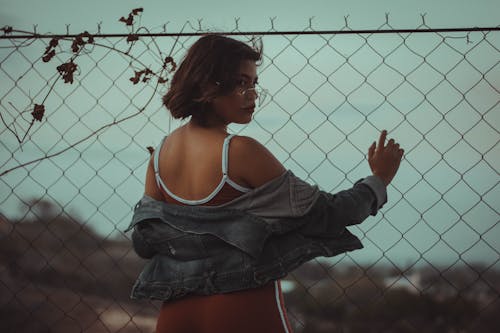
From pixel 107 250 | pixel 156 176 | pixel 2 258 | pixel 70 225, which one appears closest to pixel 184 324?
pixel 156 176

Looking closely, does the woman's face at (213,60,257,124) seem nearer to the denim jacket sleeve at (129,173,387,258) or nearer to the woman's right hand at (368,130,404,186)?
the denim jacket sleeve at (129,173,387,258)

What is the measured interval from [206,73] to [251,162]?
0.90ft

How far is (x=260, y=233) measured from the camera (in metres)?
1.58

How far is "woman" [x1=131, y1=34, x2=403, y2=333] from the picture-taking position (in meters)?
1.57

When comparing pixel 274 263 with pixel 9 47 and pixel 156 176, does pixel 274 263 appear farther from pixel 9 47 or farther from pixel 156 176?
pixel 9 47

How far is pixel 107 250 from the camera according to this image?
2.55 meters

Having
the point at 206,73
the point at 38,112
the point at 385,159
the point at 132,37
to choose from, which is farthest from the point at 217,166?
the point at 38,112

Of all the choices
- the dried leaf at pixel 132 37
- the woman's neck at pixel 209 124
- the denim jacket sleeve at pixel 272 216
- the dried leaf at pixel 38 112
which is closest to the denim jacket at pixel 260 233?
the denim jacket sleeve at pixel 272 216

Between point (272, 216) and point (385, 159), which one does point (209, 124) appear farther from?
point (385, 159)

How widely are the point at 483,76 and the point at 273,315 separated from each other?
3.90 feet

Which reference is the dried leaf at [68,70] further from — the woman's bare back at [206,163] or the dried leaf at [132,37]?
the woman's bare back at [206,163]

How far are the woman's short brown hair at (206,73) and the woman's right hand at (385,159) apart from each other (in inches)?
16.4

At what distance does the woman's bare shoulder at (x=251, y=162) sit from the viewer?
5.10 feet

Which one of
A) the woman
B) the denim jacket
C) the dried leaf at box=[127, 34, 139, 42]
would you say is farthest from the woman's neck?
the dried leaf at box=[127, 34, 139, 42]
